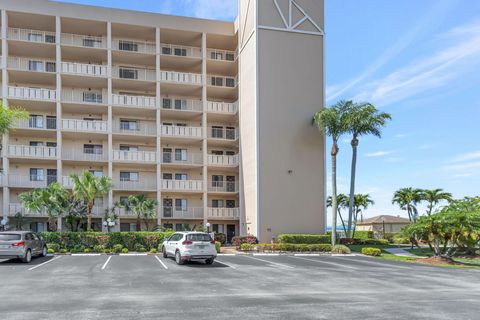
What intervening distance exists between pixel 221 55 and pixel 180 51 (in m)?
3.98

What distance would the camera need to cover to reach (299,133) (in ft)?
123

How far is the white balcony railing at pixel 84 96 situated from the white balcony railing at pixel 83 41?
4.03 m

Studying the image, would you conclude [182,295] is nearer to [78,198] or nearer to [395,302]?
[395,302]

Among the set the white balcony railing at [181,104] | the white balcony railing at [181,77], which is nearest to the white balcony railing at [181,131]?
the white balcony railing at [181,104]

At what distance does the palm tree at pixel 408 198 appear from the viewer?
5078 centimetres

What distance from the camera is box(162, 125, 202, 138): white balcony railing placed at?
1590 inches

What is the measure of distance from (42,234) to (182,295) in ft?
67.9

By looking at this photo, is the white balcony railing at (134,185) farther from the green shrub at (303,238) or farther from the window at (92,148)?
the green shrub at (303,238)

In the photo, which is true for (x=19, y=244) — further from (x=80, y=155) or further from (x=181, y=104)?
(x=181, y=104)

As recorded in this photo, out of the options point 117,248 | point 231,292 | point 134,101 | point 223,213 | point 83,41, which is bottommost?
point 117,248

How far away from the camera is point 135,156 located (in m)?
39.5

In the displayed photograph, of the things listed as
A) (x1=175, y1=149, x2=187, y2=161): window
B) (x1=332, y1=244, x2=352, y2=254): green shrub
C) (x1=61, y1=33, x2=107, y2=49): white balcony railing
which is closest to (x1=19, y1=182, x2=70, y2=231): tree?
(x1=175, y1=149, x2=187, y2=161): window

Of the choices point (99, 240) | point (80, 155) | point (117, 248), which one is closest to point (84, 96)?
point (80, 155)

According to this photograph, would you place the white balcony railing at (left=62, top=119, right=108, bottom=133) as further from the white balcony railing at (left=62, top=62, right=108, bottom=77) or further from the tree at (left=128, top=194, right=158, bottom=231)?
the tree at (left=128, top=194, right=158, bottom=231)
